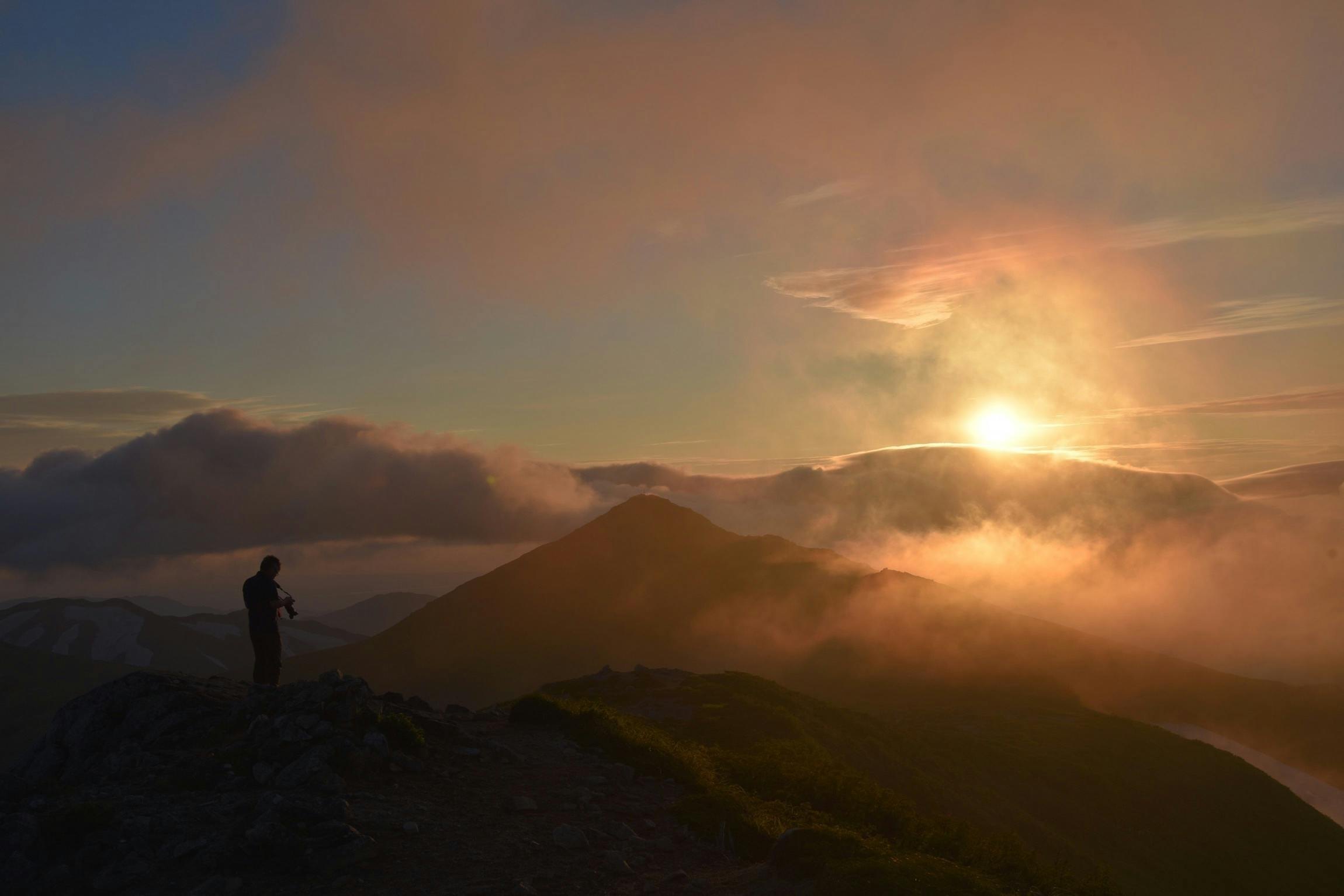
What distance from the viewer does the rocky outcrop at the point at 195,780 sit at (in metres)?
15.1

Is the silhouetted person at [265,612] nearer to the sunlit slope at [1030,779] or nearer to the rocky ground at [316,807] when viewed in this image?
the rocky ground at [316,807]

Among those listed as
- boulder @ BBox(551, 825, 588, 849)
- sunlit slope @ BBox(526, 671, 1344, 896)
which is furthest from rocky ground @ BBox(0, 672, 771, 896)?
sunlit slope @ BBox(526, 671, 1344, 896)

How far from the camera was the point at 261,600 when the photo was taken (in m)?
25.2

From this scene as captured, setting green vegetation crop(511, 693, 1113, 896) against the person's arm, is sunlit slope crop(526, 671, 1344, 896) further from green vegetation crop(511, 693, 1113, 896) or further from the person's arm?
the person's arm

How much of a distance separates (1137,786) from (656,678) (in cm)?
7240

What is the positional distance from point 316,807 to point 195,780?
3.70 m

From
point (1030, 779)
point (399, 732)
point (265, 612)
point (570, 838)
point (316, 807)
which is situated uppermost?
point (265, 612)

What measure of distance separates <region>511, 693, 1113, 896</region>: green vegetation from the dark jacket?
802 cm

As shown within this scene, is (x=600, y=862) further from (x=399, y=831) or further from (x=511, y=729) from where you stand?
(x=511, y=729)

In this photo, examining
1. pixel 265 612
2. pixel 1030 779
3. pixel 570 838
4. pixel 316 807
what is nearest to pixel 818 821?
pixel 570 838

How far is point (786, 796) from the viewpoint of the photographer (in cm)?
2198

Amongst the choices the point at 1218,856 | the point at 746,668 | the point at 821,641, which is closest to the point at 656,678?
the point at 1218,856

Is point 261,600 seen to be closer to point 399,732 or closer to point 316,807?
point 399,732

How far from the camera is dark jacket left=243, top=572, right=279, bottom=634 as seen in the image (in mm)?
25156
